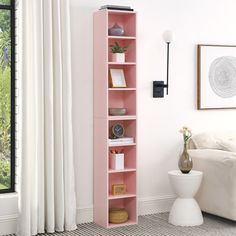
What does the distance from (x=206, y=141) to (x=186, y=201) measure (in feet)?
2.44

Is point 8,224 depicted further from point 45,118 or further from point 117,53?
point 117,53

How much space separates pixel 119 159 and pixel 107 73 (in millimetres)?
830

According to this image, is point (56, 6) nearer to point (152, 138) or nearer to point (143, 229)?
point (152, 138)

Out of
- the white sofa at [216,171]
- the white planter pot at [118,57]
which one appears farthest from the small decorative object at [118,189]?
the white planter pot at [118,57]

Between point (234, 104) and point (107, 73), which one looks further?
point (234, 104)

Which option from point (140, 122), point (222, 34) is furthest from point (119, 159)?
point (222, 34)

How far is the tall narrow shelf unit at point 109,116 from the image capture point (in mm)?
5176

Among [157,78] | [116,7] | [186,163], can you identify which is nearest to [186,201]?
[186,163]

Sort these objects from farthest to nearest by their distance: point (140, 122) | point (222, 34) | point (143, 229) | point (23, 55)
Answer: point (222, 34)
point (140, 122)
point (143, 229)
point (23, 55)

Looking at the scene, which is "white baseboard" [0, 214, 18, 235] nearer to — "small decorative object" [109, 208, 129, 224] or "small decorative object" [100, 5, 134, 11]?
"small decorative object" [109, 208, 129, 224]

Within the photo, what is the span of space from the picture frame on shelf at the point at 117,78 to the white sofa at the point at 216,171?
1.08 metres

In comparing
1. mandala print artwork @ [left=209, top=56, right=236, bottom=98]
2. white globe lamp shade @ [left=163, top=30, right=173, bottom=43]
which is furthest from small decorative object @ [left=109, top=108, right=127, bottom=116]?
mandala print artwork @ [left=209, top=56, right=236, bottom=98]

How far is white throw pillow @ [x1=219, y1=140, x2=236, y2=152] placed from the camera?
18.0ft

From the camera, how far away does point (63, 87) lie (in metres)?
5.04
